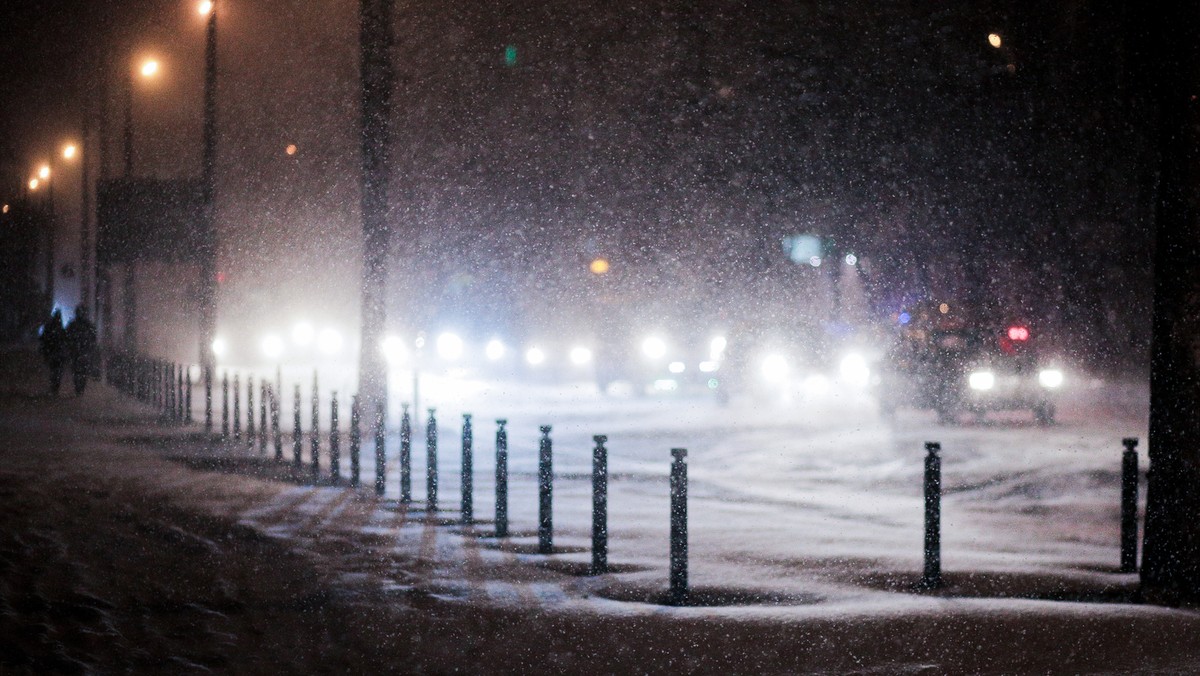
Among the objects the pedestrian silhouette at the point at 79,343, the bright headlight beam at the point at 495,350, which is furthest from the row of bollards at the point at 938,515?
the bright headlight beam at the point at 495,350

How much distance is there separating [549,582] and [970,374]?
15991 millimetres

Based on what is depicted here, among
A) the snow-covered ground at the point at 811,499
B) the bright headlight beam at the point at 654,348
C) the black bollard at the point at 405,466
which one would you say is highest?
the bright headlight beam at the point at 654,348

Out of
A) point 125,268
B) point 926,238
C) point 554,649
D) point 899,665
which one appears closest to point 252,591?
point 554,649

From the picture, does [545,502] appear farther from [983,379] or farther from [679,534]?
[983,379]

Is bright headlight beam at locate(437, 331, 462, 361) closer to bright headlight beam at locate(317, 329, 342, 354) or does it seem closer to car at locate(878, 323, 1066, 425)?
bright headlight beam at locate(317, 329, 342, 354)

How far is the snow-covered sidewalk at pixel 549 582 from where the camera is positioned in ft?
19.1

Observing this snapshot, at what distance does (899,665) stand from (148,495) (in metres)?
8.42

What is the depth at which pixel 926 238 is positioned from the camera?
163 feet

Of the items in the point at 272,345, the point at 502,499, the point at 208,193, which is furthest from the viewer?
the point at 272,345

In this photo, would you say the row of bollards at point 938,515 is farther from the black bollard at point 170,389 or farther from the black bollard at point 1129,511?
the black bollard at point 170,389

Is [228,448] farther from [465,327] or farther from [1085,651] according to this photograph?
[465,327]

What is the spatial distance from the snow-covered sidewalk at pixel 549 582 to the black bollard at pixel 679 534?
5.4 inches

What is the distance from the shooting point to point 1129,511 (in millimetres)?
7918

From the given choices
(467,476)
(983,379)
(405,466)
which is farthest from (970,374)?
(467,476)
